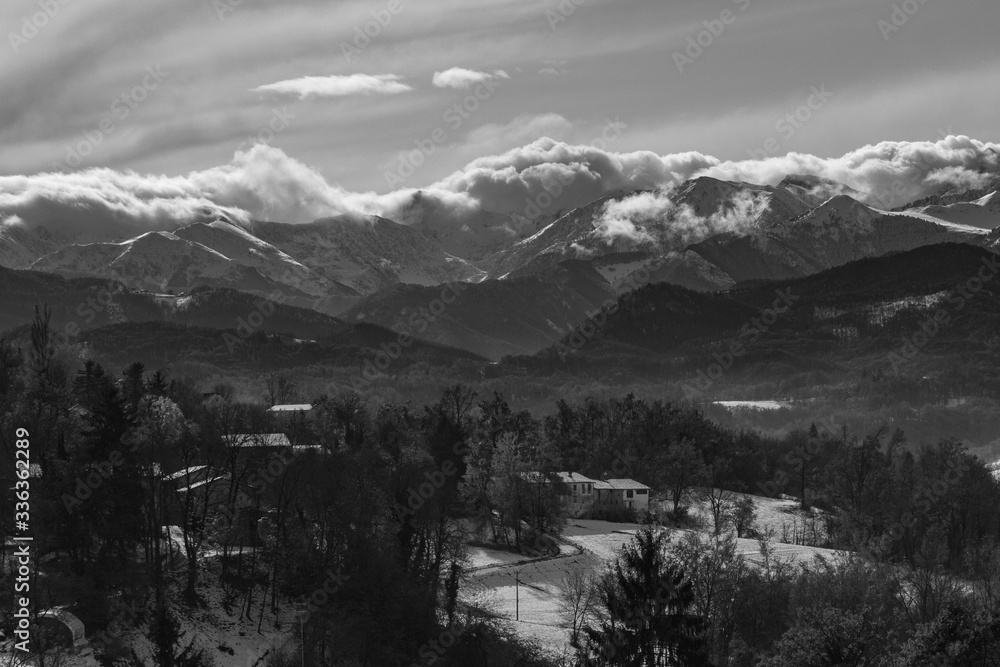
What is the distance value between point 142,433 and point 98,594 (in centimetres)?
1589

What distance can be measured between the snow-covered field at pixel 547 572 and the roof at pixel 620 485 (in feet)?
26.5

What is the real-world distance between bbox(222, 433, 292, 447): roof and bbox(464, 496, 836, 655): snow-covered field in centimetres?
1948

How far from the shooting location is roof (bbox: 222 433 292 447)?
285 feet

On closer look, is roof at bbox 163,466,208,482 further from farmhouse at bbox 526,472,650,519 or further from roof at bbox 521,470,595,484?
farmhouse at bbox 526,472,650,519

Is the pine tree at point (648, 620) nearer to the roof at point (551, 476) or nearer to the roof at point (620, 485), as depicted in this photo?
the roof at point (551, 476)

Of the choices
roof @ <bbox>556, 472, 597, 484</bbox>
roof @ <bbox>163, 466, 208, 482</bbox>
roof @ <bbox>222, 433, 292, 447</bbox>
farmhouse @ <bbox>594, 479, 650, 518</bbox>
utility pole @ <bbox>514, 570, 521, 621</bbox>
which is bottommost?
utility pole @ <bbox>514, 570, 521, 621</bbox>

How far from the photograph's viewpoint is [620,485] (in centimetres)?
14575

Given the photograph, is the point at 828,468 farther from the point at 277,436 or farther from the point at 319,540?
the point at 319,540

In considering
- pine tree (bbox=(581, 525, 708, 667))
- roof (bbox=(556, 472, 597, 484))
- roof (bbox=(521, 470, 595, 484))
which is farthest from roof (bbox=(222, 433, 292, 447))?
roof (bbox=(556, 472, 597, 484))

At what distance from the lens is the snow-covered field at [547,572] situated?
87.1 metres

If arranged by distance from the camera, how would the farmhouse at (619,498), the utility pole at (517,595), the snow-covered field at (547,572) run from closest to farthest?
the snow-covered field at (547,572)
the utility pole at (517,595)
the farmhouse at (619,498)

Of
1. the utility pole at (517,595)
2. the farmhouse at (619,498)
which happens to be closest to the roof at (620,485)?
the farmhouse at (619,498)

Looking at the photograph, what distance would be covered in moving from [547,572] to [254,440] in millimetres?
28251

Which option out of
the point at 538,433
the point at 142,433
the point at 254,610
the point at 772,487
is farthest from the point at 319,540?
the point at 772,487
